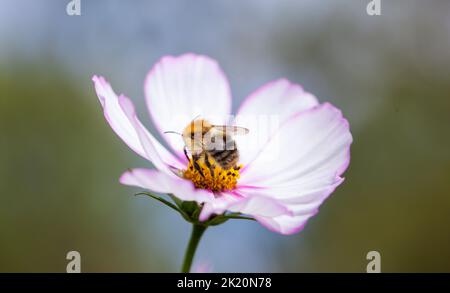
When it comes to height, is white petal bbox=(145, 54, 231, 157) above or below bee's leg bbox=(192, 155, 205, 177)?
above

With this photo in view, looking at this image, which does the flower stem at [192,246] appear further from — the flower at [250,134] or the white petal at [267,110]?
the white petal at [267,110]

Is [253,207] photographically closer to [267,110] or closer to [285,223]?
[285,223]

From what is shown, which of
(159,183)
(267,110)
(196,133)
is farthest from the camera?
(267,110)

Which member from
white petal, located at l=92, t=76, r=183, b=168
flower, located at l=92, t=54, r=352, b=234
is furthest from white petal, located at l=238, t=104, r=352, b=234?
white petal, located at l=92, t=76, r=183, b=168

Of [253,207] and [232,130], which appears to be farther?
[232,130]

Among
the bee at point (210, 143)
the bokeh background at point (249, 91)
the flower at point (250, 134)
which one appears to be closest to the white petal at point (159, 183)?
the flower at point (250, 134)

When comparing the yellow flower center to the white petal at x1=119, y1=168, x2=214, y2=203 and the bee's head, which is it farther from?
the white petal at x1=119, y1=168, x2=214, y2=203

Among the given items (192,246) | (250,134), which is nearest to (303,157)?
(250,134)
